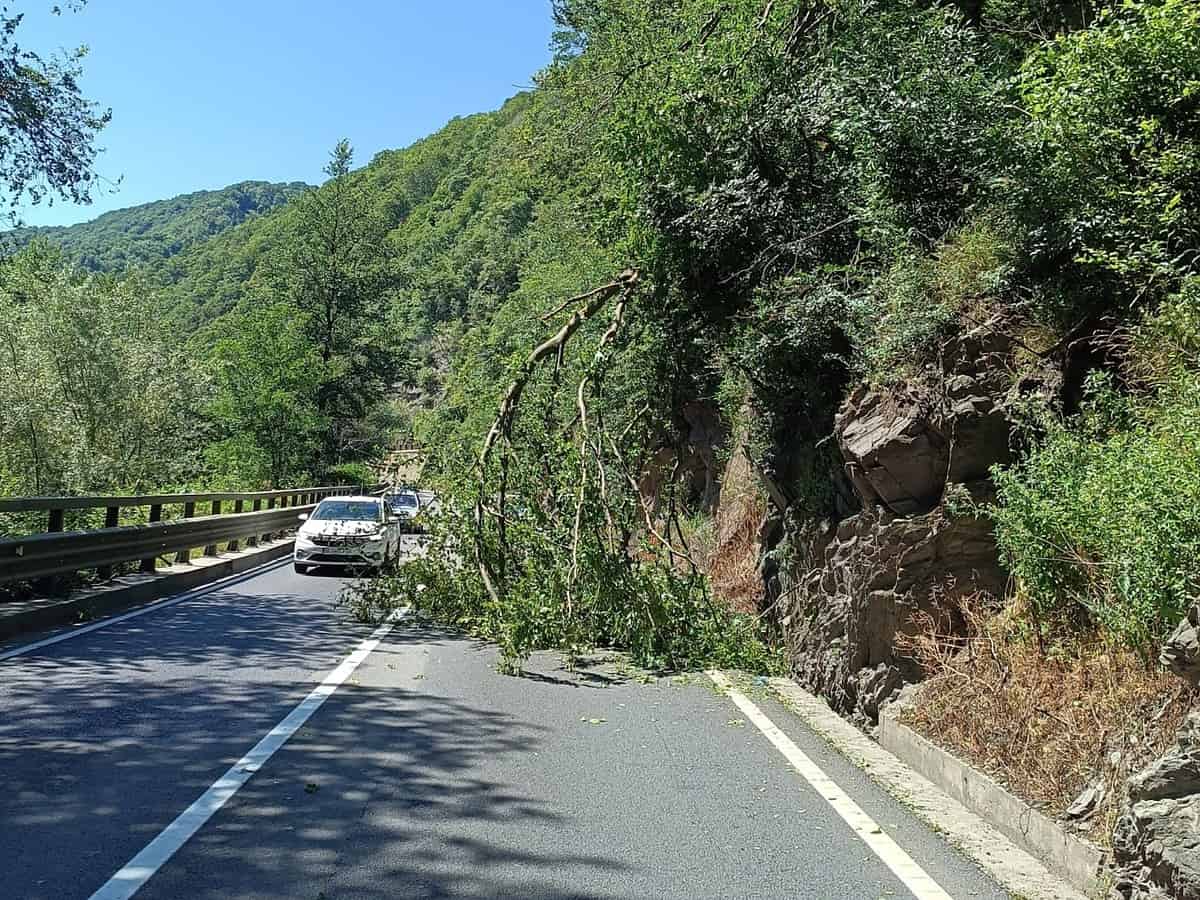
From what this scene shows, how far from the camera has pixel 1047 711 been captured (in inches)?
232

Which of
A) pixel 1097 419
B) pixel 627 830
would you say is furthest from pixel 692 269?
pixel 627 830

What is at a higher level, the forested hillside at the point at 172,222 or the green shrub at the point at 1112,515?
the forested hillside at the point at 172,222

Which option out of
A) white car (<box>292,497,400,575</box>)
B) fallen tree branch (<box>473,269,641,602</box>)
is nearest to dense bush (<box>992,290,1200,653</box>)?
fallen tree branch (<box>473,269,641,602</box>)

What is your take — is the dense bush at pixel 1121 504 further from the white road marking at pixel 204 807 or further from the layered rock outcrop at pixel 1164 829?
the white road marking at pixel 204 807

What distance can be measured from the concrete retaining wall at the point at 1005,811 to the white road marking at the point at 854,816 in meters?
0.62

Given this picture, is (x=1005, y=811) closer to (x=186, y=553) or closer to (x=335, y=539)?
(x=186, y=553)

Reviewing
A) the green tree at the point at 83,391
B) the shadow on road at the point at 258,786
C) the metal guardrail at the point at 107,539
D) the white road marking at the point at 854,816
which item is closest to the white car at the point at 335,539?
the metal guardrail at the point at 107,539

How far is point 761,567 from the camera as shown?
13086 mm

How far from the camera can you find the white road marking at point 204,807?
449cm

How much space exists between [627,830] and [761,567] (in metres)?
7.79

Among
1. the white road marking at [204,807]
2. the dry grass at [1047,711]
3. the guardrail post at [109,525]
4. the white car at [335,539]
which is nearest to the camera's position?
the white road marking at [204,807]

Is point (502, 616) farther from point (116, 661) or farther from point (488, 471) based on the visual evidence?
point (116, 661)

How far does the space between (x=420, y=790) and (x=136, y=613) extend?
865cm

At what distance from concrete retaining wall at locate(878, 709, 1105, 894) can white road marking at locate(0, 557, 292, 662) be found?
25.3ft
